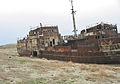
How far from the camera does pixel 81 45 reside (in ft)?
67.6

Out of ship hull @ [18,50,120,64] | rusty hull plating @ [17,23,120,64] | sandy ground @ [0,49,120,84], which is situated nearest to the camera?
sandy ground @ [0,49,120,84]

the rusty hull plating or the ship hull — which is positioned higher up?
the rusty hull plating

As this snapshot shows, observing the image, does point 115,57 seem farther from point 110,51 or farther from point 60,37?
point 60,37

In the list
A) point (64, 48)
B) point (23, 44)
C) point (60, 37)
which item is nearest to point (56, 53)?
point (64, 48)

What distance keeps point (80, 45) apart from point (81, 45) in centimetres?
18

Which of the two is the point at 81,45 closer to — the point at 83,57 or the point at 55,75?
the point at 83,57

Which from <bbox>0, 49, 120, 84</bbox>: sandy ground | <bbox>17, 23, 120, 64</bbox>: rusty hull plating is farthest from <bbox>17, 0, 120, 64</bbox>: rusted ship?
<bbox>0, 49, 120, 84</bbox>: sandy ground

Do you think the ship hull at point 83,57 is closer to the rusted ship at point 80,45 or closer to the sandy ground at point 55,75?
the rusted ship at point 80,45

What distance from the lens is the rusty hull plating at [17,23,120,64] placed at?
17906mm

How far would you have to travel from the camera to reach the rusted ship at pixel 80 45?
17906 millimetres

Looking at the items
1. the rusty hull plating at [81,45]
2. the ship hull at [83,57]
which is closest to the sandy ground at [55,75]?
the ship hull at [83,57]

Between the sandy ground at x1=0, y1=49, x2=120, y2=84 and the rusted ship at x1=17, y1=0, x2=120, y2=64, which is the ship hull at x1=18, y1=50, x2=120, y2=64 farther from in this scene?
the sandy ground at x1=0, y1=49, x2=120, y2=84

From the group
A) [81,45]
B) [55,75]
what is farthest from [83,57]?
[55,75]

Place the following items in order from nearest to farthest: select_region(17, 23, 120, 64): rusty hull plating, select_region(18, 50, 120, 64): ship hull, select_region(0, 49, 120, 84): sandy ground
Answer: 1. select_region(0, 49, 120, 84): sandy ground
2. select_region(18, 50, 120, 64): ship hull
3. select_region(17, 23, 120, 64): rusty hull plating
